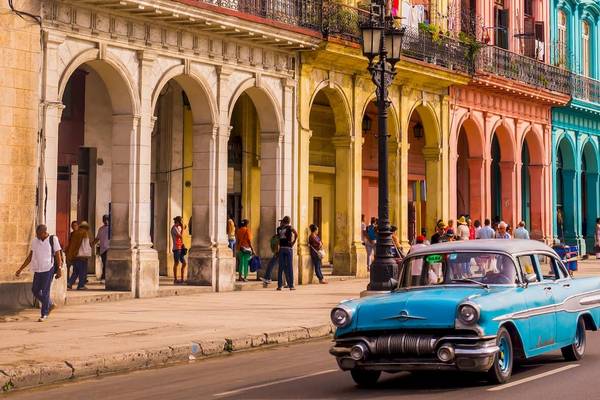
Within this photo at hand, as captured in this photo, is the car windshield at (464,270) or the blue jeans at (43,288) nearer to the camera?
the car windshield at (464,270)

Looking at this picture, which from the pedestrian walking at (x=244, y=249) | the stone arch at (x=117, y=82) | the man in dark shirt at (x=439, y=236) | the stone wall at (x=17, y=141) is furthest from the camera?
the pedestrian walking at (x=244, y=249)

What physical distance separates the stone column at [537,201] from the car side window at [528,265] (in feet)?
95.6

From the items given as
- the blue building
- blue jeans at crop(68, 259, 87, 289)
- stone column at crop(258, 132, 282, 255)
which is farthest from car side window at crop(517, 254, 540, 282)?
the blue building

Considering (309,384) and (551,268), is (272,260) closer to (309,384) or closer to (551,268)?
(551,268)

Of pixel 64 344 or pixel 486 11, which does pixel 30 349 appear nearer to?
pixel 64 344

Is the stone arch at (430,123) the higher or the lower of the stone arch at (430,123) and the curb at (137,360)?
the higher

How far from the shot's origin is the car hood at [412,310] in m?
10.2

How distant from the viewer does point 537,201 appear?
40625 millimetres

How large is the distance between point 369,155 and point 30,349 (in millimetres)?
21844

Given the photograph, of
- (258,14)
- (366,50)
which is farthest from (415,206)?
(366,50)

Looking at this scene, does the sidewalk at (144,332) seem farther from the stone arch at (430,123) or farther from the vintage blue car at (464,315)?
the stone arch at (430,123)

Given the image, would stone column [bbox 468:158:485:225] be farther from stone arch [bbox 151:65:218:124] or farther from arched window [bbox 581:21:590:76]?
stone arch [bbox 151:65:218:124]

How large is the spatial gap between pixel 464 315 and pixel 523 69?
96.0ft

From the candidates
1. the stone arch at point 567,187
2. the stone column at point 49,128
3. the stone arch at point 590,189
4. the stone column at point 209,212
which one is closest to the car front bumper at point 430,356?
the stone column at point 49,128
